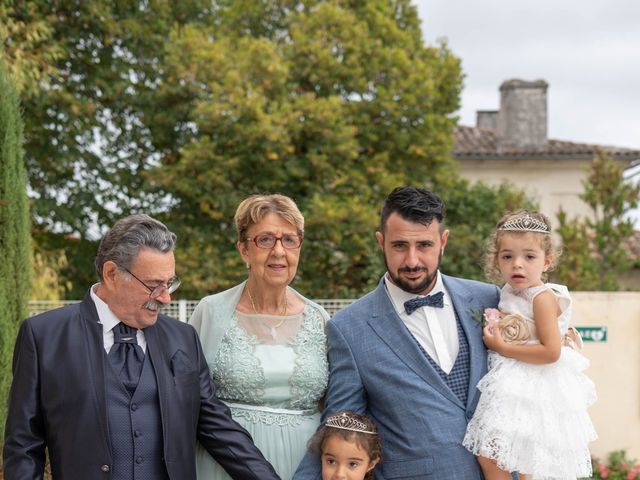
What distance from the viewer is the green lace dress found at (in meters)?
3.43

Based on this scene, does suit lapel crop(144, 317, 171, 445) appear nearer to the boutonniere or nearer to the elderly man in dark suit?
the elderly man in dark suit

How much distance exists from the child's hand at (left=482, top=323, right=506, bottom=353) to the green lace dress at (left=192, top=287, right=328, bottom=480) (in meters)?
0.73

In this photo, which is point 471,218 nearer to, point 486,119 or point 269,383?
point 269,383

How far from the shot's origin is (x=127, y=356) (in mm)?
2975

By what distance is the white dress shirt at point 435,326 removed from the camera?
3275 millimetres

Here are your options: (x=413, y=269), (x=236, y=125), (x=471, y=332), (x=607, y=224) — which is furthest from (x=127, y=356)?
(x=607, y=224)

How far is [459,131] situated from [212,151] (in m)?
13.1

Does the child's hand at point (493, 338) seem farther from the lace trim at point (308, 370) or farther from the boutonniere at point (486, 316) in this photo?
the lace trim at point (308, 370)

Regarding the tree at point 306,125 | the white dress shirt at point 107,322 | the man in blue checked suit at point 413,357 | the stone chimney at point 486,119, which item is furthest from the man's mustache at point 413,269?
the stone chimney at point 486,119

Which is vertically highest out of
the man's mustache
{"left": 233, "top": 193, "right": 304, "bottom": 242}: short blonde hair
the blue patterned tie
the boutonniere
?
{"left": 233, "top": 193, "right": 304, "bottom": 242}: short blonde hair

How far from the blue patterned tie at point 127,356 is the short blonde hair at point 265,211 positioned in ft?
2.38

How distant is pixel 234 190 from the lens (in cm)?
1305

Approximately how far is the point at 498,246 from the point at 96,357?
1763 mm

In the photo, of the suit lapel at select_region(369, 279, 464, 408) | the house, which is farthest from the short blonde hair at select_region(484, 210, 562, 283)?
the house
